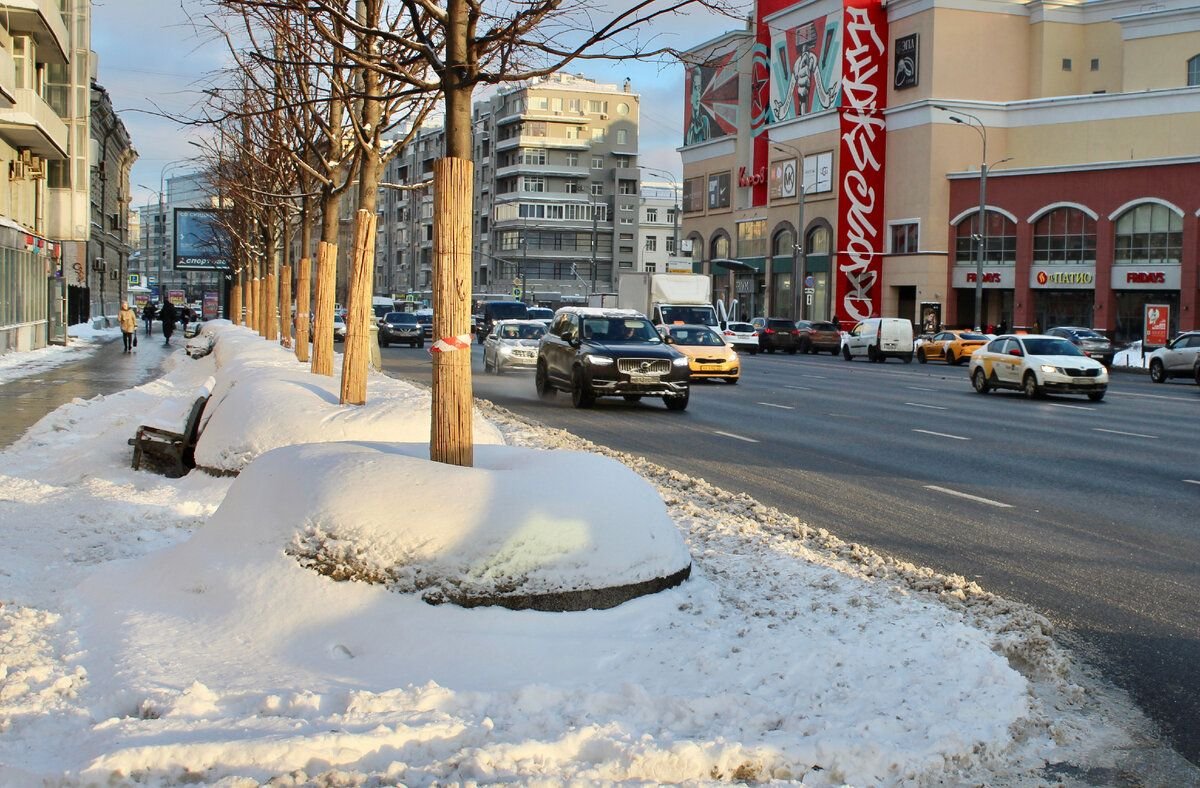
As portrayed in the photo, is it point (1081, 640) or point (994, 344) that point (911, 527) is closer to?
point (1081, 640)

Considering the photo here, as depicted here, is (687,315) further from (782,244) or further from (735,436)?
(782,244)

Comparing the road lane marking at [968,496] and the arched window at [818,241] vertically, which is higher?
the arched window at [818,241]

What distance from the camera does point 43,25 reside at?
121ft

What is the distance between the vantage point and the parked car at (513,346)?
3241 centimetres

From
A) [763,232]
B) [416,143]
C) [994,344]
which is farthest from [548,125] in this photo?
[994,344]

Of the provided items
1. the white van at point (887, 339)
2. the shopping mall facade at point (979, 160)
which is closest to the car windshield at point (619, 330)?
the white van at point (887, 339)

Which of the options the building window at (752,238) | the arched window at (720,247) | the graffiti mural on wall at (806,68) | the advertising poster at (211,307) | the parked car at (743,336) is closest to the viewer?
the parked car at (743,336)

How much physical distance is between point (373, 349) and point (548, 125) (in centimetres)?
10397

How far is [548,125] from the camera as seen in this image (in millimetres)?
128750

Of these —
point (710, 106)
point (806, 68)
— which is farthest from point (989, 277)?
point (710, 106)

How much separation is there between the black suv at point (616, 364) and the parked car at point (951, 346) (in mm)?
28346

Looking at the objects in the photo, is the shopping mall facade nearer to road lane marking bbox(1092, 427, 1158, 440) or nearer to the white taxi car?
the white taxi car

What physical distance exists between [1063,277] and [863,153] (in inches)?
649

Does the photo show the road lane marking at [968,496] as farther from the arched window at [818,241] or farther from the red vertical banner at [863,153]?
the arched window at [818,241]
